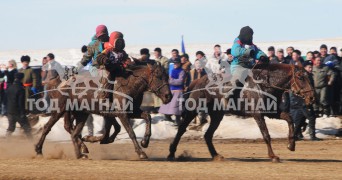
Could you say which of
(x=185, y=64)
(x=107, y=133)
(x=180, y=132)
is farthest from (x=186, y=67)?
(x=107, y=133)

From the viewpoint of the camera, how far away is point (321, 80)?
77.3 ft

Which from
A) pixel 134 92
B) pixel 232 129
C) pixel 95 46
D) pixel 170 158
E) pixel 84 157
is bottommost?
pixel 232 129

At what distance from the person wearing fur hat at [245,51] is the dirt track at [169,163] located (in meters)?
1.97

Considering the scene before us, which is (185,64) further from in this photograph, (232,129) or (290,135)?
(290,135)

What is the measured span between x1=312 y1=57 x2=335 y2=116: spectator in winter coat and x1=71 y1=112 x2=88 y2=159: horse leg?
7841 millimetres

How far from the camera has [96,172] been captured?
1460cm

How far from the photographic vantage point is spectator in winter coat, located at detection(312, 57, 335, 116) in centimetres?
2341

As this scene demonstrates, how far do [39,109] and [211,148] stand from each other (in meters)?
9.16

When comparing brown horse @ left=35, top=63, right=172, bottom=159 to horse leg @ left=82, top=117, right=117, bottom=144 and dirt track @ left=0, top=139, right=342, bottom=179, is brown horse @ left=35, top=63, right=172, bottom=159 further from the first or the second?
dirt track @ left=0, top=139, right=342, bottom=179

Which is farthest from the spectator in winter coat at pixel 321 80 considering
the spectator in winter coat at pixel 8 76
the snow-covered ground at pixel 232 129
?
the spectator in winter coat at pixel 8 76

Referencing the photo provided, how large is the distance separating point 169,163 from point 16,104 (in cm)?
763

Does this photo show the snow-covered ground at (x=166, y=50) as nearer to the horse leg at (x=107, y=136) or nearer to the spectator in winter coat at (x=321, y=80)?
the spectator in winter coat at (x=321, y=80)

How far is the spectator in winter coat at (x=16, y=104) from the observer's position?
2266 centimetres

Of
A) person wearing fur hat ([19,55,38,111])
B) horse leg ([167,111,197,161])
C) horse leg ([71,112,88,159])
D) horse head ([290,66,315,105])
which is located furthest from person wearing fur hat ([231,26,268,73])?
person wearing fur hat ([19,55,38,111])
